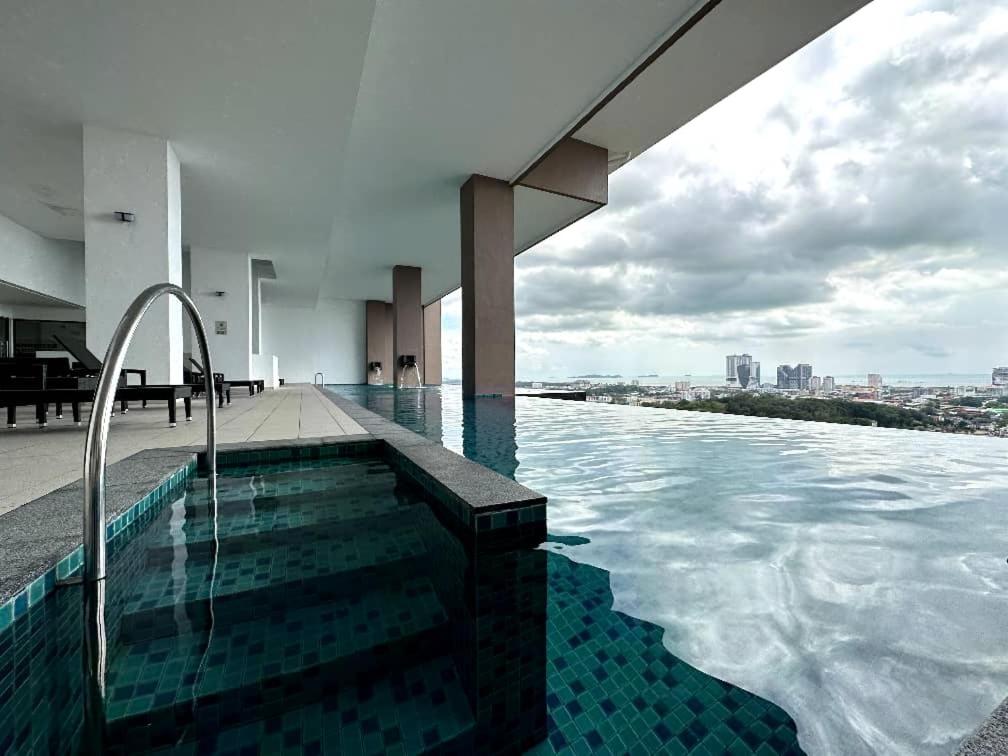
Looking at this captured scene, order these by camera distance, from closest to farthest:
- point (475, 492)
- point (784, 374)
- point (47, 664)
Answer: point (47, 664) < point (475, 492) < point (784, 374)

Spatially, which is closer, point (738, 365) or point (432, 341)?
point (738, 365)

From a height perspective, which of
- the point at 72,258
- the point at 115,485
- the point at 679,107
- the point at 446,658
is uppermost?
the point at 679,107

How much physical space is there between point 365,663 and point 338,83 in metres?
4.66

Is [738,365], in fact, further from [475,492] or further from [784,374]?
[475,492]

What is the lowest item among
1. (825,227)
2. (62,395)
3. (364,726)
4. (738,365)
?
(364,726)

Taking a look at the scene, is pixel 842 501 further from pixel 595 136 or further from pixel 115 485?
pixel 595 136

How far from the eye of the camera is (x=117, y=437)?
2992mm

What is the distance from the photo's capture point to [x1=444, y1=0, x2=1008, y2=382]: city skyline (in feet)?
19.4

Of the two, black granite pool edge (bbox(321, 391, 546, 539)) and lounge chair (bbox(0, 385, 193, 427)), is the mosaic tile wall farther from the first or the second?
lounge chair (bbox(0, 385, 193, 427))

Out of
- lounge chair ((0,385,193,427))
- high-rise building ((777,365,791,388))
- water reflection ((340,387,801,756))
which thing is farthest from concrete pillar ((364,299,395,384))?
water reflection ((340,387,801,756))

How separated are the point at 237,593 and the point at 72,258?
38.3ft

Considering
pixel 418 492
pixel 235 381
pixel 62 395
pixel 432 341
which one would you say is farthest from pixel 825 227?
pixel 62 395

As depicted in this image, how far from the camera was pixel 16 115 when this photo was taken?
14.2ft

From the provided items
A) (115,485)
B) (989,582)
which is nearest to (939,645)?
(989,582)
